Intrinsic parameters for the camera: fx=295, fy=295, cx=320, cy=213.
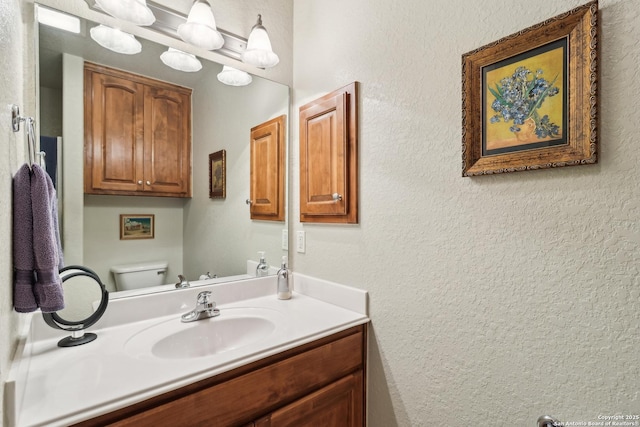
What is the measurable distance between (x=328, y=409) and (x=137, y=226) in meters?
1.04

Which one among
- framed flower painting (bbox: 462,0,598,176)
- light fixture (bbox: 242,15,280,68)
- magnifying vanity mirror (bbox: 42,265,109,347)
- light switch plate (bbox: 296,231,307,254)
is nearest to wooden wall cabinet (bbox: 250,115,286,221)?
light switch plate (bbox: 296,231,307,254)

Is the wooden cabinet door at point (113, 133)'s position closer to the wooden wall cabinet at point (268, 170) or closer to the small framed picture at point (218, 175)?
the small framed picture at point (218, 175)

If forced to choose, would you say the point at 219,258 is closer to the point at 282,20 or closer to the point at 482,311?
the point at 482,311

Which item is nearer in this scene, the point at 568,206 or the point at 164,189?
the point at 568,206

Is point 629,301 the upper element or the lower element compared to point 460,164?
lower

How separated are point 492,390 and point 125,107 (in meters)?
1.63

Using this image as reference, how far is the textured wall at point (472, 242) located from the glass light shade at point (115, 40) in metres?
0.81

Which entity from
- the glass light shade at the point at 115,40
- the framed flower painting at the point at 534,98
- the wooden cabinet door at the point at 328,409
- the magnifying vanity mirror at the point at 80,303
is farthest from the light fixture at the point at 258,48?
the wooden cabinet door at the point at 328,409

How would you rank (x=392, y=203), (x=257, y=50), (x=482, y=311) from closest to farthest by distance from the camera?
(x=482, y=311) < (x=392, y=203) < (x=257, y=50)

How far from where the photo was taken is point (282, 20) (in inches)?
63.5

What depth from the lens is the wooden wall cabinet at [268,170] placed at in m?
1.59

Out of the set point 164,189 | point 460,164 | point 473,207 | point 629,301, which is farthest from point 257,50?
point 629,301

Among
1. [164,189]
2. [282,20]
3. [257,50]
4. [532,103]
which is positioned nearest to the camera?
[532,103]

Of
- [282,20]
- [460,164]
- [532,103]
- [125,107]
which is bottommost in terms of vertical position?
[460,164]
